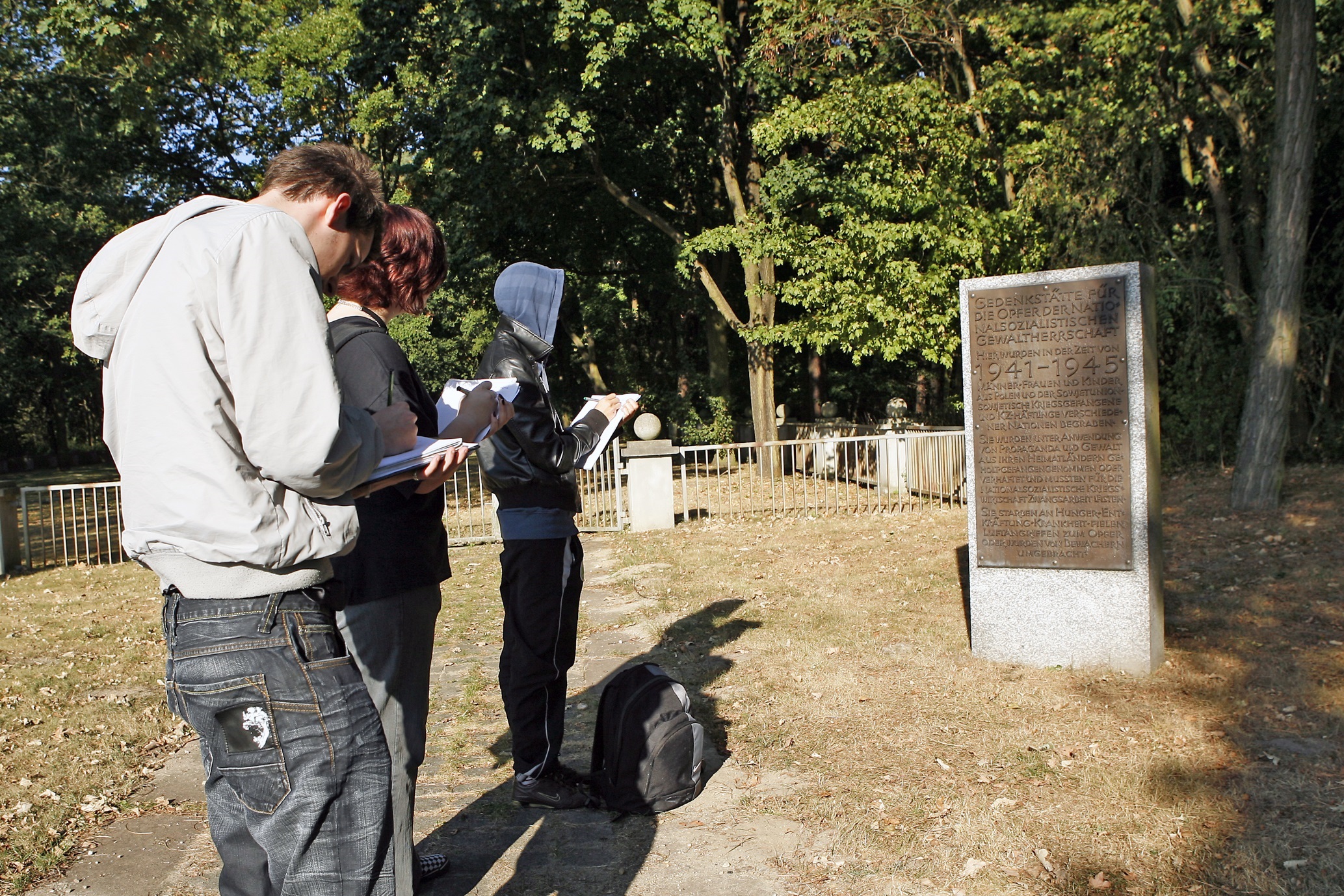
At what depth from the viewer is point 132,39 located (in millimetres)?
12297

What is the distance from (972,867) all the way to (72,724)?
4800mm

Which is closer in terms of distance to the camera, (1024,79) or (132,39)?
(132,39)

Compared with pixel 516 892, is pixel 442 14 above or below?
above

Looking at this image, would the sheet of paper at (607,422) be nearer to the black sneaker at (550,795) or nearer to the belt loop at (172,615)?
the black sneaker at (550,795)

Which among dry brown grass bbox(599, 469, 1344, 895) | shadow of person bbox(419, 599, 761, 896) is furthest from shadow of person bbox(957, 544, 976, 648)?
shadow of person bbox(419, 599, 761, 896)

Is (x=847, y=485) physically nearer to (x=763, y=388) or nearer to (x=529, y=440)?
(x=763, y=388)

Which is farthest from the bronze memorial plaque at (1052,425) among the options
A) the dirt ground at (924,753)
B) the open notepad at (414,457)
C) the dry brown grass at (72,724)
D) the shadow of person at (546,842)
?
the dry brown grass at (72,724)

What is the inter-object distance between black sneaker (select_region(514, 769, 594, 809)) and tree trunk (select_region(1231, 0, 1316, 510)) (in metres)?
9.48

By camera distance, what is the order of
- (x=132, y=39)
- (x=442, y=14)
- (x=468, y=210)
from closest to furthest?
(x=132, y=39) → (x=442, y=14) → (x=468, y=210)

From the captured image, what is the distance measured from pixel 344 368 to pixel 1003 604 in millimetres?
4423

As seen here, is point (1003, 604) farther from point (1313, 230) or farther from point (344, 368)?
point (1313, 230)

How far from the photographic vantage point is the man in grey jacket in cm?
172

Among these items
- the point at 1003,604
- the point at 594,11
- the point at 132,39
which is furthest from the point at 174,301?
the point at 594,11

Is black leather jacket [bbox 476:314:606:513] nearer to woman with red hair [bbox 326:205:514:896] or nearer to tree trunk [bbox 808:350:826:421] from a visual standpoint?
woman with red hair [bbox 326:205:514:896]
